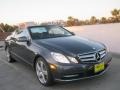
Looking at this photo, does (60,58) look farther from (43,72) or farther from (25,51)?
(25,51)

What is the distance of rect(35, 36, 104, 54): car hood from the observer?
4.60 m

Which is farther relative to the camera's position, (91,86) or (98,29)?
(98,29)

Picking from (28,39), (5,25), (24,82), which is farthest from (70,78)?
(5,25)

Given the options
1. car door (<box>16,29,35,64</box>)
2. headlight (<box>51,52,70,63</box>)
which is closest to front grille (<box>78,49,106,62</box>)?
headlight (<box>51,52,70,63</box>)

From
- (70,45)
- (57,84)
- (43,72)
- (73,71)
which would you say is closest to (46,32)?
(70,45)

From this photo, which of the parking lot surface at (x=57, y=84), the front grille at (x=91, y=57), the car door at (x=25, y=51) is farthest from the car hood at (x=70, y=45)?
the parking lot surface at (x=57, y=84)

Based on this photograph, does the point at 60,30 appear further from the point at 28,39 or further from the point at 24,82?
the point at 24,82

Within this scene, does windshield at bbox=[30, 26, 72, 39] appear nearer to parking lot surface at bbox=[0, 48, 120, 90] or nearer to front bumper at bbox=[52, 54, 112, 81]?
parking lot surface at bbox=[0, 48, 120, 90]

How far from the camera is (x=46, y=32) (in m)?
6.05

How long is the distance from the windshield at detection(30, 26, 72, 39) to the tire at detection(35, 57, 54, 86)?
90 cm

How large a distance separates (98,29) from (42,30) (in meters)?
3.34

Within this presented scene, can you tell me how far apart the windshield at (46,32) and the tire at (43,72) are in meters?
0.90

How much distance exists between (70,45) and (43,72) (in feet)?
2.74

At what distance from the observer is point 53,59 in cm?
446
